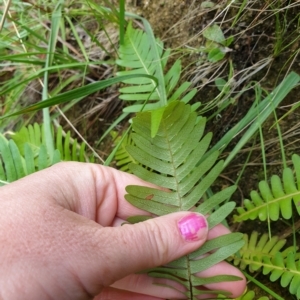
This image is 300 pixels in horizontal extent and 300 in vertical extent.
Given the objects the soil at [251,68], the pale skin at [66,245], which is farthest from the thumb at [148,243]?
the soil at [251,68]

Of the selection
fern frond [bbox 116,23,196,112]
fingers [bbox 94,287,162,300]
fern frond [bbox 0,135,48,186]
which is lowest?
fingers [bbox 94,287,162,300]

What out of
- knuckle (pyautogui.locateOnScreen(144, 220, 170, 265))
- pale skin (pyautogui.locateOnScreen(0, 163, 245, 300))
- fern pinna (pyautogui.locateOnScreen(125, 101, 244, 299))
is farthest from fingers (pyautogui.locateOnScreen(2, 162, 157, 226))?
knuckle (pyautogui.locateOnScreen(144, 220, 170, 265))

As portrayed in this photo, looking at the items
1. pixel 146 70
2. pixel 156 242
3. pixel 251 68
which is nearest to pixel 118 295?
pixel 156 242

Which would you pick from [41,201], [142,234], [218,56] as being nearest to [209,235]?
[142,234]

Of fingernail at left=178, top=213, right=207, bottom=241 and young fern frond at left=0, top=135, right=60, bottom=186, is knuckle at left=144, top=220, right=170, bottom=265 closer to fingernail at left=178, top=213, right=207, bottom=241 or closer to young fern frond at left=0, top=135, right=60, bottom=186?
fingernail at left=178, top=213, right=207, bottom=241

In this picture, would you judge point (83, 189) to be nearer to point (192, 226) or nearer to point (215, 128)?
point (192, 226)
